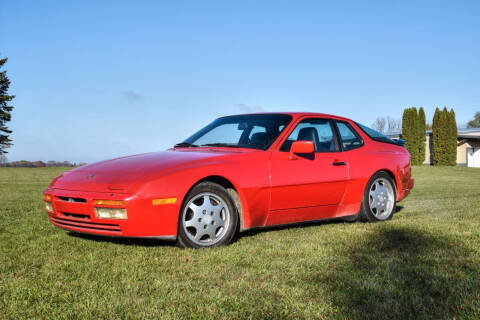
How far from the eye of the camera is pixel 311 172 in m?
5.62

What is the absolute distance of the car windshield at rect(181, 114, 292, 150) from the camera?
18.5ft

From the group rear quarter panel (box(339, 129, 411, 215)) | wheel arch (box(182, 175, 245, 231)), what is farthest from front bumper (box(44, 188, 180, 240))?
rear quarter panel (box(339, 129, 411, 215))

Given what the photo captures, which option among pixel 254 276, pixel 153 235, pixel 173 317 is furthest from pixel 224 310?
pixel 153 235

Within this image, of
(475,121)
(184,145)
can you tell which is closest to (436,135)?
(184,145)

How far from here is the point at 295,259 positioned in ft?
13.8

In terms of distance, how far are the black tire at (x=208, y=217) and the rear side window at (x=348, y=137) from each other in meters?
2.07

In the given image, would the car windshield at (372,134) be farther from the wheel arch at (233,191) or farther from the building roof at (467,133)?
the building roof at (467,133)

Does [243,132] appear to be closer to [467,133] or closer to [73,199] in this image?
[73,199]

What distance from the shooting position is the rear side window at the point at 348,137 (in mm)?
6349

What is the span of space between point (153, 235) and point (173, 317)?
71.3 inches

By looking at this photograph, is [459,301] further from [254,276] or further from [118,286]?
[118,286]

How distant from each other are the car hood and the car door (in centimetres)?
48

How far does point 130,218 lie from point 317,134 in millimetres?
2730

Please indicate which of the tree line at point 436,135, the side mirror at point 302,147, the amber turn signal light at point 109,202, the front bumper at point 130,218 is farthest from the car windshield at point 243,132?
the tree line at point 436,135
